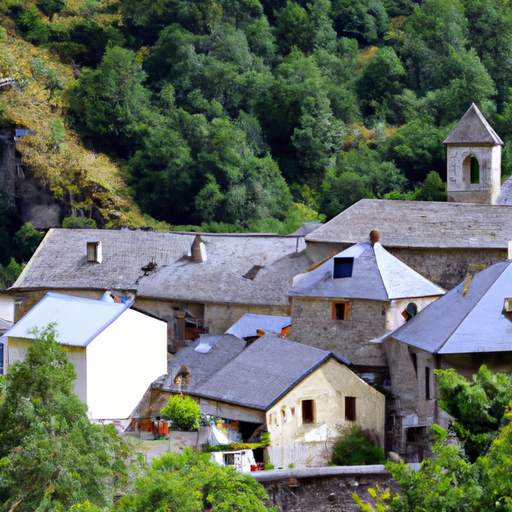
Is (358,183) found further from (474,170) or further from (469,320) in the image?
(469,320)

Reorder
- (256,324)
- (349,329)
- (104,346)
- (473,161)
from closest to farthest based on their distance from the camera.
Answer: (104,346) → (349,329) → (256,324) → (473,161)

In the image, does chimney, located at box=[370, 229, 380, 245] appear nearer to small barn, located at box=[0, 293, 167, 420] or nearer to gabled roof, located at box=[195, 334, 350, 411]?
gabled roof, located at box=[195, 334, 350, 411]

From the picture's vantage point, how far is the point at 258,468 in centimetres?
3055

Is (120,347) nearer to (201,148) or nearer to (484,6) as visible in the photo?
(201,148)

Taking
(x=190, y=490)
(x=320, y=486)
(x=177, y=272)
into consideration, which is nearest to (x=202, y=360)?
(x=177, y=272)

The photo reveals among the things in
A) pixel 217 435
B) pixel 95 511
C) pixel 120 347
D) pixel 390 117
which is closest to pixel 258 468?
pixel 217 435

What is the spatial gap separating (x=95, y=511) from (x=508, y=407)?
7.24 meters

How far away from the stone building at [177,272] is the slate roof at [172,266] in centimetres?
3

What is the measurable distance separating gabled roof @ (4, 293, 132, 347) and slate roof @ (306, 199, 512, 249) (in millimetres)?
7379

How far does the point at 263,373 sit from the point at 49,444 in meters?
9.35

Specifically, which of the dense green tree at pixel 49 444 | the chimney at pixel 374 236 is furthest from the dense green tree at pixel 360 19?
the dense green tree at pixel 49 444

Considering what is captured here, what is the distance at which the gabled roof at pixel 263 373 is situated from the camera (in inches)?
1259

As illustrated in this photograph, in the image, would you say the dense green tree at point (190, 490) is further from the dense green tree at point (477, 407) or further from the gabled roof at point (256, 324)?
the gabled roof at point (256, 324)

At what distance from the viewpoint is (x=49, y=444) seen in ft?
80.0
